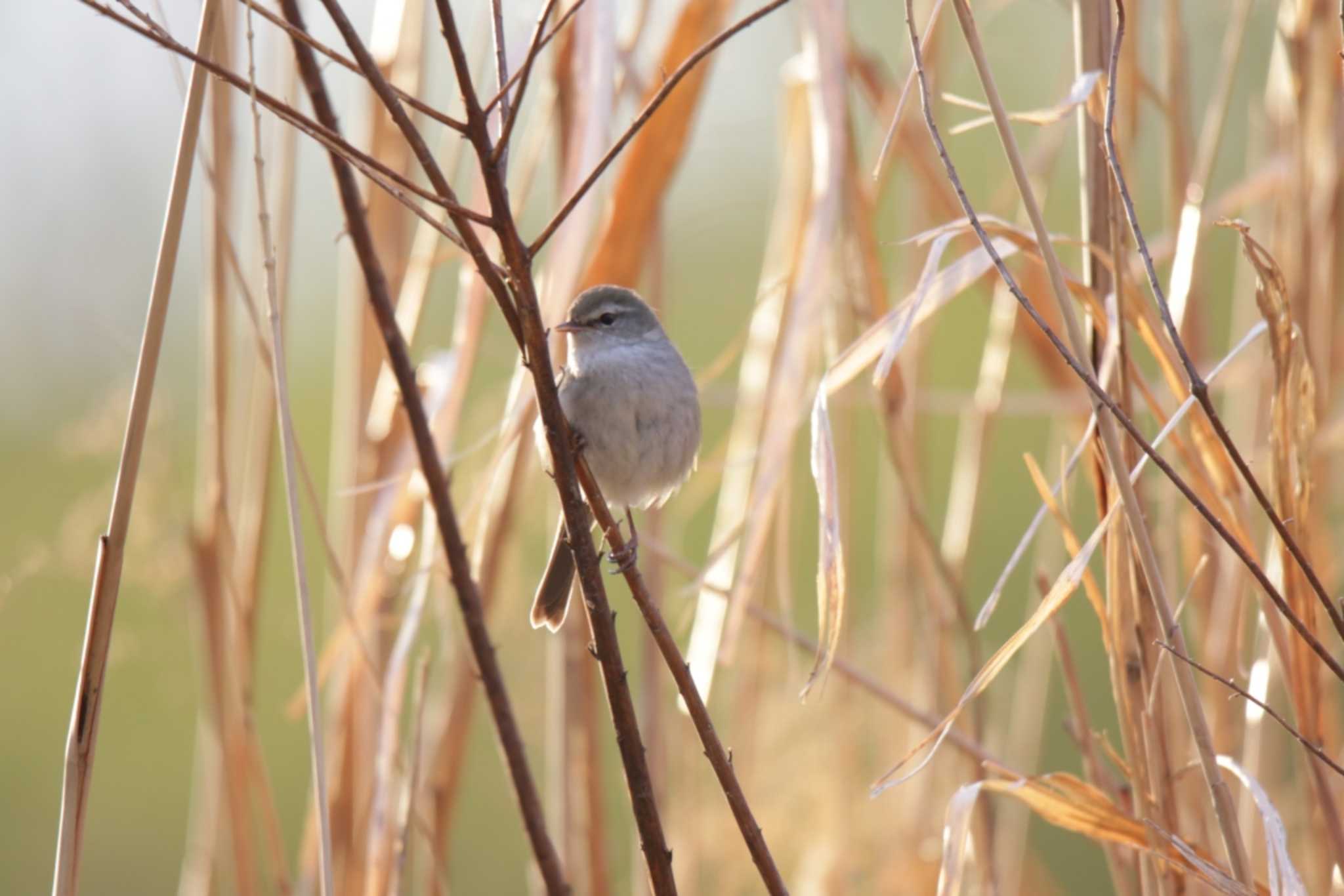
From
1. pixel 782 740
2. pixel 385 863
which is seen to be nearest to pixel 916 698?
pixel 782 740

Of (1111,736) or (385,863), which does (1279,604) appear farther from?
(1111,736)

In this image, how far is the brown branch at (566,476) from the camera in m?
1.11

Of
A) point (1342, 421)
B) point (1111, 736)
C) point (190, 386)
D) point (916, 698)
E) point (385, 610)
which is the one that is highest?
point (190, 386)

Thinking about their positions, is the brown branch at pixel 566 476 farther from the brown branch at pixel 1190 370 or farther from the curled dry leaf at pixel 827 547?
the brown branch at pixel 1190 370

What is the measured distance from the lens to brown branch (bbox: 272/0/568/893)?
1619 mm

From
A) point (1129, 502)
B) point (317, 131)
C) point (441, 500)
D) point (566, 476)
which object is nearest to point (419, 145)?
point (317, 131)

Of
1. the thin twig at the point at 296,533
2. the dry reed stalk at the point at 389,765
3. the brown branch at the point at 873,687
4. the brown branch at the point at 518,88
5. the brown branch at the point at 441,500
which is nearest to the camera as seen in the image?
the brown branch at the point at 518,88

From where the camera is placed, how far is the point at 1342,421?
235cm

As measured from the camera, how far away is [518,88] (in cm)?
110

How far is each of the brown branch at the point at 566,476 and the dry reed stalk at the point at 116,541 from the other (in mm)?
361

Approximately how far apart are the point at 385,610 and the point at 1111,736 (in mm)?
3312

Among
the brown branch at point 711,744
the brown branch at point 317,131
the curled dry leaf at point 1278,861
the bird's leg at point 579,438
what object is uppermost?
the brown branch at point 317,131

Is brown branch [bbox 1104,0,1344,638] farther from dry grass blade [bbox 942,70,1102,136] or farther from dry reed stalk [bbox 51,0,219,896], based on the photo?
dry reed stalk [bbox 51,0,219,896]

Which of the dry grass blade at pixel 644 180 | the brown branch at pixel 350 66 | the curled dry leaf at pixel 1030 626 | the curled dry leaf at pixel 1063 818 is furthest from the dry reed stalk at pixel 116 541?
the curled dry leaf at pixel 1063 818
